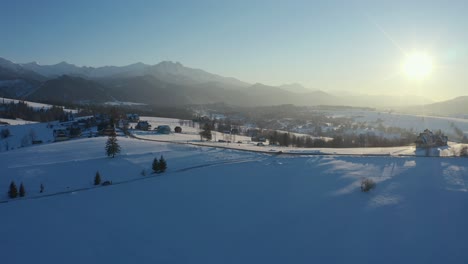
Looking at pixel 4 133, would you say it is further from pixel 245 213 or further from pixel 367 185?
pixel 367 185

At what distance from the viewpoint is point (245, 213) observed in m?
19.8

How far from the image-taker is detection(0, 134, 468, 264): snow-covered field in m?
15.5

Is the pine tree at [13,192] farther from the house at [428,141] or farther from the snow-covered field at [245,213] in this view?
the house at [428,141]

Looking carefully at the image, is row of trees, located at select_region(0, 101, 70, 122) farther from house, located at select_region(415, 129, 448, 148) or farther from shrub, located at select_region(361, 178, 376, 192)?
shrub, located at select_region(361, 178, 376, 192)

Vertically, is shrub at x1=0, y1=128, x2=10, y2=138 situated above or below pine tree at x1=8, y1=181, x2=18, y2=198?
above

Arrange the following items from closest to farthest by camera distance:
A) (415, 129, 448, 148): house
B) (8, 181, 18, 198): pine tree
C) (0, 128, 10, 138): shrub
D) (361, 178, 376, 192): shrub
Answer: (361, 178, 376, 192): shrub < (8, 181, 18, 198): pine tree < (415, 129, 448, 148): house < (0, 128, 10, 138): shrub

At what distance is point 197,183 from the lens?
84.3 feet

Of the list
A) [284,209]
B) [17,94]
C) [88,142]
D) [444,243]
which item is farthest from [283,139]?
[17,94]

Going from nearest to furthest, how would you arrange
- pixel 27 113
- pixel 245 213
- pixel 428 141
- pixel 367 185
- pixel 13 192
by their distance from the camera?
pixel 245 213 < pixel 367 185 < pixel 13 192 < pixel 428 141 < pixel 27 113

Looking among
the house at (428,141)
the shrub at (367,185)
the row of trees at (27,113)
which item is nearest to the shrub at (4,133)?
the row of trees at (27,113)

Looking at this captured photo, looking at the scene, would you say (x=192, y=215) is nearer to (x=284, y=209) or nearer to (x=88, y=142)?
(x=284, y=209)

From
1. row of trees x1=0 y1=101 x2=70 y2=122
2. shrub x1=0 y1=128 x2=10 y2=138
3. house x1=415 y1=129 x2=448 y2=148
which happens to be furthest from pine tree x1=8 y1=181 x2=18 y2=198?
row of trees x1=0 y1=101 x2=70 y2=122

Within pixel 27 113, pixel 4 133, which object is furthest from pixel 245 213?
pixel 27 113

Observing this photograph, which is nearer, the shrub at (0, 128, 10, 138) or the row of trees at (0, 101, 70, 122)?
the shrub at (0, 128, 10, 138)
